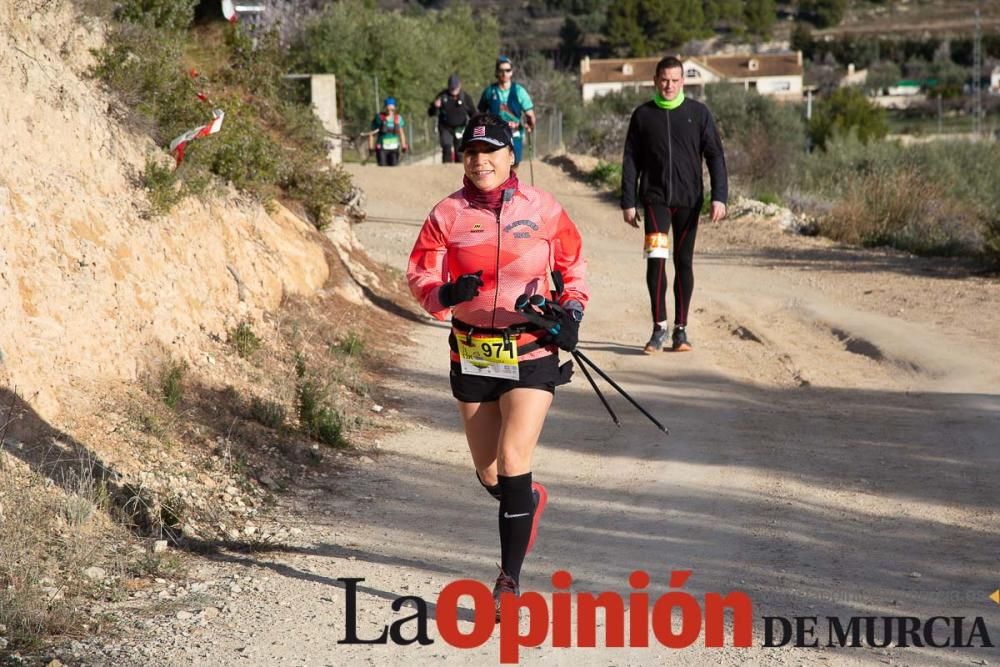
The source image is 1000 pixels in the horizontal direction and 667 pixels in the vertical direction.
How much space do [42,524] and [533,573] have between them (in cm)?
216

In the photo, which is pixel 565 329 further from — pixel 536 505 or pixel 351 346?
pixel 351 346

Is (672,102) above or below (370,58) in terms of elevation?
below

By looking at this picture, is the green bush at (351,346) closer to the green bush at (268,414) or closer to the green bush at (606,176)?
the green bush at (268,414)

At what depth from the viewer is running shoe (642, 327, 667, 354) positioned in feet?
33.5

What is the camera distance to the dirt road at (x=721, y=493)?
197 inches

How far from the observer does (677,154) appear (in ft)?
31.3

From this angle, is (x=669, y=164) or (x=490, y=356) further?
(x=669, y=164)

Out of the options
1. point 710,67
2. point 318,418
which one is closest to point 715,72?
point 710,67

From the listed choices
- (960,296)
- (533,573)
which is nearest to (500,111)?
A: (960,296)

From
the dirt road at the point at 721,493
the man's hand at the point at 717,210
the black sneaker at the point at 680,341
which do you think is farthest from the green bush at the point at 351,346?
the man's hand at the point at 717,210

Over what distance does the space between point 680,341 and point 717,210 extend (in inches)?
56.1

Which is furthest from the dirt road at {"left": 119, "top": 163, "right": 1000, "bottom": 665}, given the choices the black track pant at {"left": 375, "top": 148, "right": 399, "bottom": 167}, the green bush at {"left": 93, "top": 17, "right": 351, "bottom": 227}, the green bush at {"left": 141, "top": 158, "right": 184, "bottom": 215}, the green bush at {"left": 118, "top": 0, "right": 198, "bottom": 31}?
the black track pant at {"left": 375, "top": 148, "right": 399, "bottom": 167}

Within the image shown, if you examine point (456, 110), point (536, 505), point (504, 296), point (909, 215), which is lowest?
point (909, 215)

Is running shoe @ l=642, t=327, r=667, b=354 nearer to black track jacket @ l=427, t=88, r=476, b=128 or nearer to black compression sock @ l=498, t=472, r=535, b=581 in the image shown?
black compression sock @ l=498, t=472, r=535, b=581
